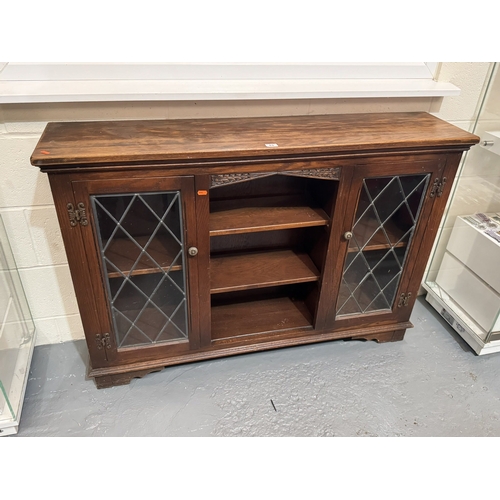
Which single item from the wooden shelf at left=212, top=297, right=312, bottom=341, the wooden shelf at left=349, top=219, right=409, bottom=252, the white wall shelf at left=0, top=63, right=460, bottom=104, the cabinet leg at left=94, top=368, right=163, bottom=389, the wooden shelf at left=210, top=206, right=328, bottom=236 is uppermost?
the white wall shelf at left=0, top=63, right=460, bottom=104

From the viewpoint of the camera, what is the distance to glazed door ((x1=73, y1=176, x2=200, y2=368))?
4.47 feet

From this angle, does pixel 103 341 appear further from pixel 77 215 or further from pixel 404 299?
pixel 404 299

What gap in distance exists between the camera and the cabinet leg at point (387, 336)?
77.4 inches

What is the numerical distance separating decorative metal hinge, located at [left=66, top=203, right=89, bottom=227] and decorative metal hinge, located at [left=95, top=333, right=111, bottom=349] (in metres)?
0.47

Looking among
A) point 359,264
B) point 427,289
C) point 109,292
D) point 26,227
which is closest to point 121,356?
point 109,292

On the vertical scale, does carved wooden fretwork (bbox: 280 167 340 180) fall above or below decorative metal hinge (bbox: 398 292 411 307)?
above

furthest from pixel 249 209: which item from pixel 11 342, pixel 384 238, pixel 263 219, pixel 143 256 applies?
pixel 11 342

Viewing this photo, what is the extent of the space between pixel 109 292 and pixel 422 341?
1423 millimetres

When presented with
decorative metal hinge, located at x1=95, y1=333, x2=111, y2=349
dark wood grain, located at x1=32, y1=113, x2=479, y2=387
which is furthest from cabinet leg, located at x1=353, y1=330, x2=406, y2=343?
decorative metal hinge, located at x1=95, y1=333, x2=111, y2=349

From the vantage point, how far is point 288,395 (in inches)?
68.7

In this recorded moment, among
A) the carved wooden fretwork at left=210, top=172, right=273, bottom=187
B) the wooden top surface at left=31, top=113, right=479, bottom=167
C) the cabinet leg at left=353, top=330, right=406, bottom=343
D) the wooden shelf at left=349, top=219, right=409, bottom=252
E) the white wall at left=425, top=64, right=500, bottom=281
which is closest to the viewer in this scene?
the wooden top surface at left=31, top=113, right=479, bottom=167

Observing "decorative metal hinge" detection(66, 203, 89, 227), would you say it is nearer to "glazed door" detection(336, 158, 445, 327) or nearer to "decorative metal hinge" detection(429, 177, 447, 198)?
"glazed door" detection(336, 158, 445, 327)

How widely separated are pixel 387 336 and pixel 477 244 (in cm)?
58

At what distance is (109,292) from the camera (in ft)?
5.04
